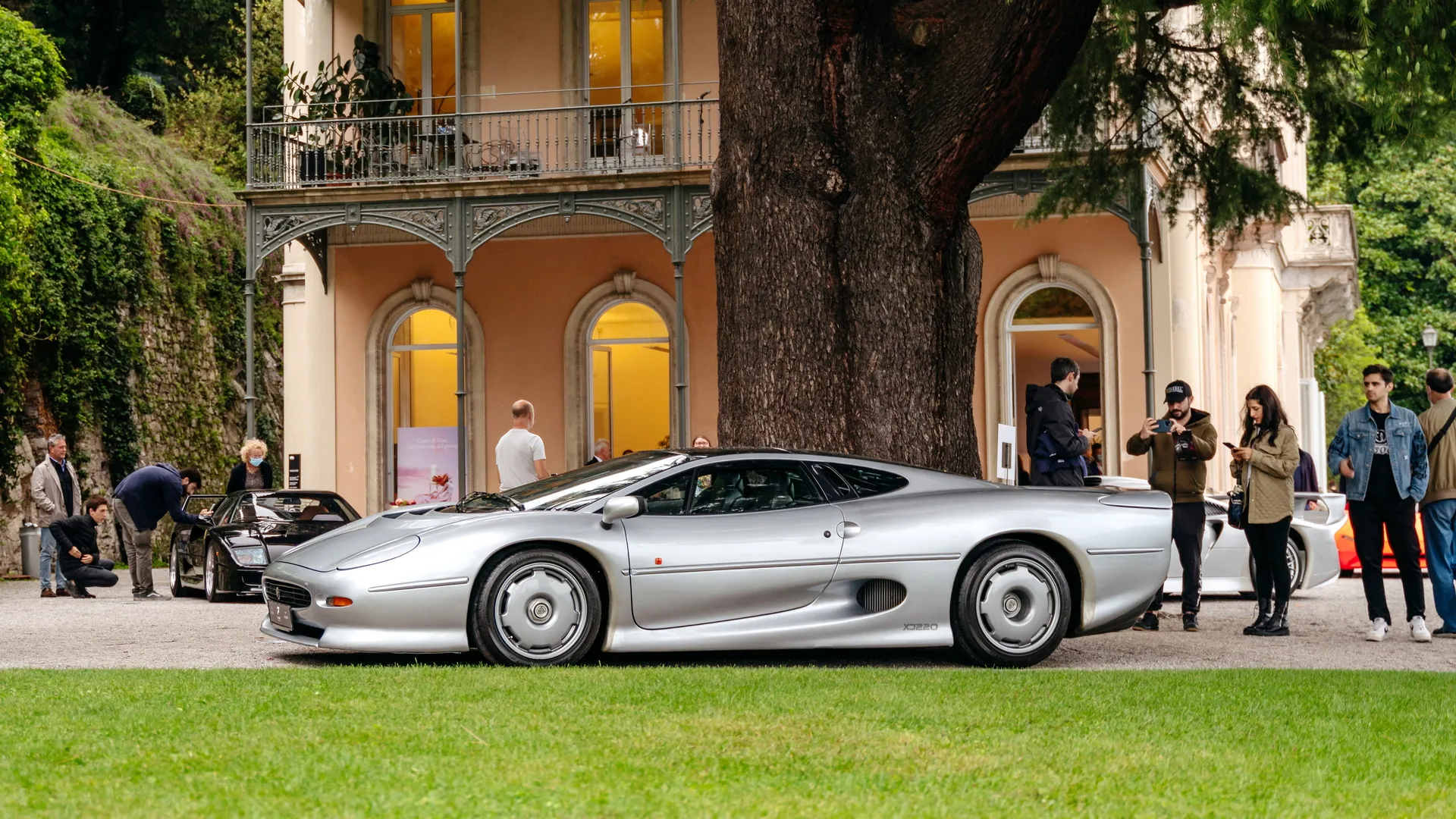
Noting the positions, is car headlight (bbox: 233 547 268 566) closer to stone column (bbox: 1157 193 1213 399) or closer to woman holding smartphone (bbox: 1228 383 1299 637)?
woman holding smartphone (bbox: 1228 383 1299 637)

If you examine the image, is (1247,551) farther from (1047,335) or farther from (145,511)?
(145,511)

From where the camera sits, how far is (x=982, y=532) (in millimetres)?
8336

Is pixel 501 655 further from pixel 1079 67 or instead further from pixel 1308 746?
pixel 1079 67

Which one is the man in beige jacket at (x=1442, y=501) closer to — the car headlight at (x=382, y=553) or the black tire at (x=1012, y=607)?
the black tire at (x=1012, y=607)

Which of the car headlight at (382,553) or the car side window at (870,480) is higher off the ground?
the car side window at (870,480)

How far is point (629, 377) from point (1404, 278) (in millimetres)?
35174

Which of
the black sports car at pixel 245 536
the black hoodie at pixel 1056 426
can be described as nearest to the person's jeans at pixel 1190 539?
the black hoodie at pixel 1056 426

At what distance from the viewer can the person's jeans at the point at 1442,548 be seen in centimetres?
1017

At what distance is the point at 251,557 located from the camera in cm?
1435

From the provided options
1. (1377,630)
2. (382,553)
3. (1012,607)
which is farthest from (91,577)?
(1377,630)

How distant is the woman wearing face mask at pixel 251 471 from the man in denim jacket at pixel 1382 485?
10911 mm

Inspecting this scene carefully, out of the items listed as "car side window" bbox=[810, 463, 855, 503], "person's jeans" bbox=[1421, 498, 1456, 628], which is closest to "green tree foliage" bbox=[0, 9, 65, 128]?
"car side window" bbox=[810, 463, 855, 503]

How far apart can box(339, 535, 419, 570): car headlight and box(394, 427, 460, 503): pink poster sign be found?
13014 millimetres

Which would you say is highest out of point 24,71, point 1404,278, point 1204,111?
point 24,71
